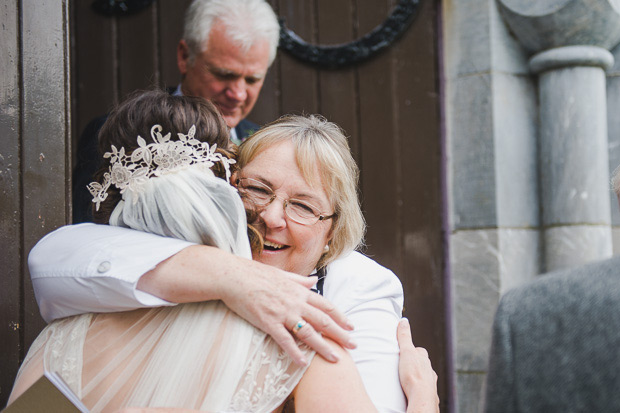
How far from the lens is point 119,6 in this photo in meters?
3.16

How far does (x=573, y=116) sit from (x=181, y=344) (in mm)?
2365

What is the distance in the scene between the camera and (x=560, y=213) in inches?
117

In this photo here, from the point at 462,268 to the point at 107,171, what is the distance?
205cm

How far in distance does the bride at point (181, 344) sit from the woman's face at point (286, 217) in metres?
0.30

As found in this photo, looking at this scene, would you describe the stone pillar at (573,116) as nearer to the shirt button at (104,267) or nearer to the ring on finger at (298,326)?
the ring on finger at (298,326)

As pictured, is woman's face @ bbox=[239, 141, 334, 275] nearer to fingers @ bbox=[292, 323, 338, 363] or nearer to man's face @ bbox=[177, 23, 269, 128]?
fingers @ bbox=[292, 323, 338, 363]

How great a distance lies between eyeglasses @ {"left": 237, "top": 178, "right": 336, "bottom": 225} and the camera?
5.53 feet

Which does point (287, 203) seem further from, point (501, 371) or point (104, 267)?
point (501, 371)

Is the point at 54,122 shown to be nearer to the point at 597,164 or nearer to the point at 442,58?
the point at 442,58

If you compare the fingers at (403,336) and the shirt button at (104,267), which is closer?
the shirt button at (104,267)

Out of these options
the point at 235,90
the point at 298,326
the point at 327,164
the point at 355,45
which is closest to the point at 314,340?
the point at 298,326

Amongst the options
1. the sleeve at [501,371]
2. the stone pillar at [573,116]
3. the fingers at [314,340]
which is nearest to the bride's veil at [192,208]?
the fingers at [314,340]

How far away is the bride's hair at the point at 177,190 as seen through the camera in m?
1.31

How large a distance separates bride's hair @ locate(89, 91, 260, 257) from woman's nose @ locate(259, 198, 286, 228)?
0.71ft
